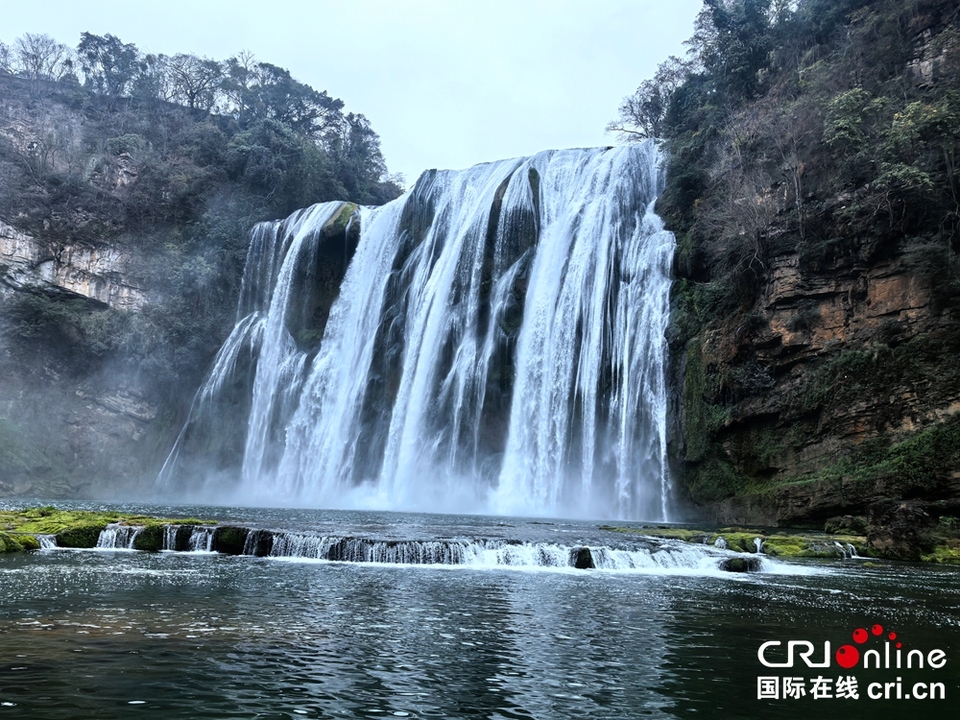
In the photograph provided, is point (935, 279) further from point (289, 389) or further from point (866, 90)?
point (289, 389)

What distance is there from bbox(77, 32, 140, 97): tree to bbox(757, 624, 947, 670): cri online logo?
211ft

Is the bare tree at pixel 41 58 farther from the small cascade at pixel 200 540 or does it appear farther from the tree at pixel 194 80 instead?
the small cascade at pixel 200 540

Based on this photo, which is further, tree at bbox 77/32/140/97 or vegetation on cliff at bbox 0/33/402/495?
tree at bbox 77/32/140/97

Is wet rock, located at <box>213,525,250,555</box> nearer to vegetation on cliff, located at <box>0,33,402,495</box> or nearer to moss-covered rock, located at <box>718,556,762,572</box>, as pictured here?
moss-covered rock, located at <box>718,556,762,572</box>

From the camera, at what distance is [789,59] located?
111ft

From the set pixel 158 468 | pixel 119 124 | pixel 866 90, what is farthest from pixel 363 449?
pixel 119 124

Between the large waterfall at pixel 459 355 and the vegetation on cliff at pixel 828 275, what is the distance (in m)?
2.31

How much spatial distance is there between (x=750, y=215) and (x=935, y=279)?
6.90 meters

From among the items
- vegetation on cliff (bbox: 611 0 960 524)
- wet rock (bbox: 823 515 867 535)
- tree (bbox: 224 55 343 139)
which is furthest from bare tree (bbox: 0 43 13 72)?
wet rock (bbox: 823 515 867 535)

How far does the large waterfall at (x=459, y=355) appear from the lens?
30641mm

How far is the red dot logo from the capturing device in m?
7.59

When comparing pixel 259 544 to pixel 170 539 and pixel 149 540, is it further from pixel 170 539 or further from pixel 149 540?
pixel 149 540

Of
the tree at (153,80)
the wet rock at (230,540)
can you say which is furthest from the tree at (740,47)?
the tree at (153,80)

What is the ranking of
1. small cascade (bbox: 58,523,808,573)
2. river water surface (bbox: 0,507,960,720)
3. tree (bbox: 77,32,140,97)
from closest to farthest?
river water surface (bbox: 0,507,960,720) < small cascade (bbox: 58,523,808,573) < tree (bbox: 77,32,140,97)
